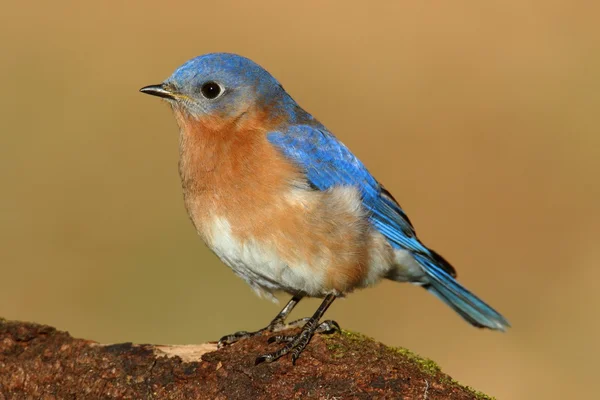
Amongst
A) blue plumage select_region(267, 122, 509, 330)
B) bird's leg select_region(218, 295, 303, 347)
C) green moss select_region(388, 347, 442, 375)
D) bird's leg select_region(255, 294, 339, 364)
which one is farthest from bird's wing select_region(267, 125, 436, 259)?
green moss select_region(388, 347, 442, 375)

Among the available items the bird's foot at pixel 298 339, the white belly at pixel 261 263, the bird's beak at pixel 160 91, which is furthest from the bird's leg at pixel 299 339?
the bird's beak at pixel 160 91

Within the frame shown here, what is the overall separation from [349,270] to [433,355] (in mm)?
3877

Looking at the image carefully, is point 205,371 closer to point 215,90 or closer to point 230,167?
point 230,167

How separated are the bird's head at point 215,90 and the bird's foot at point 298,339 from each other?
177cm

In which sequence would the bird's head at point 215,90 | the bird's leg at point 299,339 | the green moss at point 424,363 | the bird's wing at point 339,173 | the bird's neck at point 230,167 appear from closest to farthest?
the green moss at point 424,363
the bird's leg at point 299,339
the bird's neck at point 230,167
the bird's wing at point 339,173
the bird's head at point 215,90

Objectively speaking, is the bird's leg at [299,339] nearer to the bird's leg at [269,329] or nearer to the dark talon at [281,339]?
the dark talon at [281,339]

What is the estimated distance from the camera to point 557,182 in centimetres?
1191

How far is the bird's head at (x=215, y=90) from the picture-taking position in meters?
6.91

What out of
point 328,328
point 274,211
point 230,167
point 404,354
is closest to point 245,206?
point 274,211

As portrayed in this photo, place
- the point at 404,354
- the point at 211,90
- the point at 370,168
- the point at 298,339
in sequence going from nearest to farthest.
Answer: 1. the point at 404,354
2. the point at 298,339
3. the point at 211,90
4. the point at 370,168

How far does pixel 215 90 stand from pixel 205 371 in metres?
2.42

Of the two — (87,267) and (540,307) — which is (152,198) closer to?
(87,267)

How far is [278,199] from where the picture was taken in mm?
6242

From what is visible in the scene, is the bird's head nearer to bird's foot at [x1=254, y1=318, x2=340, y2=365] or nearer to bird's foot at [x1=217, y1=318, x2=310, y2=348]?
bird's foot at [x1=217, y1=318, x2=310, y2=348]
